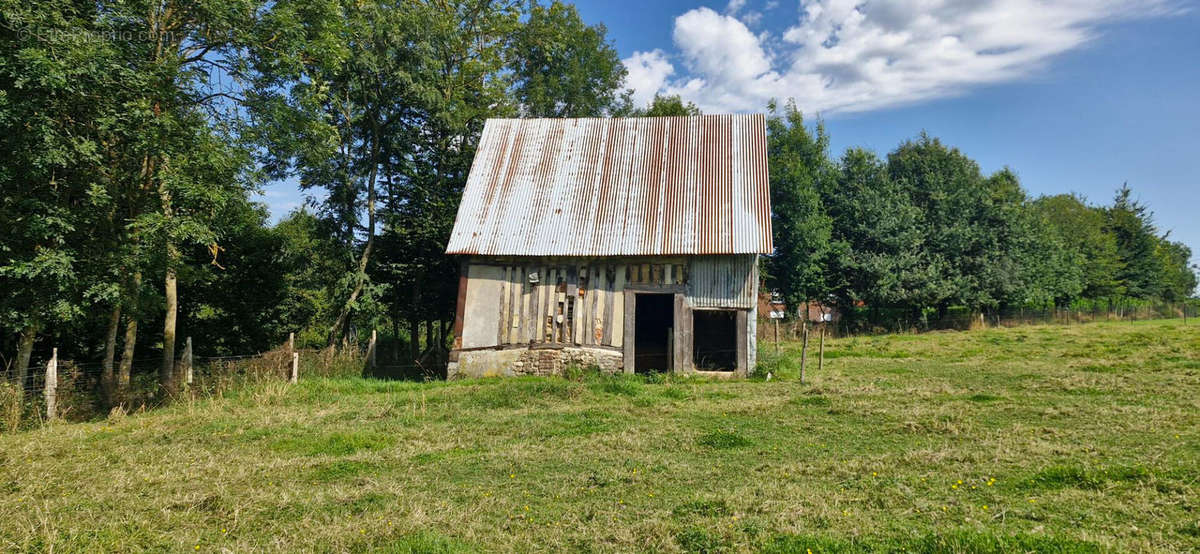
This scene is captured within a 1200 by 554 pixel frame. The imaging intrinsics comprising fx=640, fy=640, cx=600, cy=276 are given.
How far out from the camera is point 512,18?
25.9 metres

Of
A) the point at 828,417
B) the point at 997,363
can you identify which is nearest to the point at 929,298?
the point at 997,363

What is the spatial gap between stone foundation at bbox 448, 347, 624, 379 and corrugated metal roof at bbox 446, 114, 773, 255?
2.53 meters

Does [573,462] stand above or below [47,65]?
below

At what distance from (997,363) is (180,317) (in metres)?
22.0

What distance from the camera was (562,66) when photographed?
→ 29.8 meters

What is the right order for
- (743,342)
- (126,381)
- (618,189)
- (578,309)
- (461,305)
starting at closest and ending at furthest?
(126,381) < (743,342) < (578,309) < (461,305) < (618,189)

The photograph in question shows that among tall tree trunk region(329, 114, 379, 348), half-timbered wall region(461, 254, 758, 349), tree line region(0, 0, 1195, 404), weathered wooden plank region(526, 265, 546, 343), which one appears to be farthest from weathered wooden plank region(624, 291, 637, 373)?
tall tree trunk region(329, 114, 379, 348)

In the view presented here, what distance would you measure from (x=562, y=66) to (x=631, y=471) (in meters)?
25.4

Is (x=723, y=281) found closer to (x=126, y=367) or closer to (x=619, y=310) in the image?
(x=619, y=310)

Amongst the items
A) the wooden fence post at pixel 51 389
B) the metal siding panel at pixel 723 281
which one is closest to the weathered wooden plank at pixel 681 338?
the metal siding panel at pixel 723 281

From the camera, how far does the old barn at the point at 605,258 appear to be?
1614 centimetres

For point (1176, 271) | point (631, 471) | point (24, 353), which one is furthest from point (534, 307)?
point (1176, 271)

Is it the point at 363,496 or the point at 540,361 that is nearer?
the point at 363,496

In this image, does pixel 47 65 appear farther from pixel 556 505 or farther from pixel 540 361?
pixel 540 361
